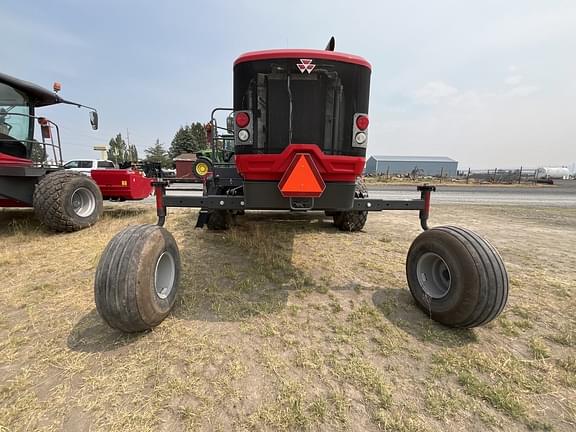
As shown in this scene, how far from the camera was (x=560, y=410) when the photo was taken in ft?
5.31

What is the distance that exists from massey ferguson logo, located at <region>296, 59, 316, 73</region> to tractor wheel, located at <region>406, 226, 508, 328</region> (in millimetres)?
1789

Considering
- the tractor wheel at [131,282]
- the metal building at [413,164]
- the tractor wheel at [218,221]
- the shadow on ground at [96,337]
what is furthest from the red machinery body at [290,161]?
the metal building at [413,164]

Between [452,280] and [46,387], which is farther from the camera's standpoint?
[452,280]

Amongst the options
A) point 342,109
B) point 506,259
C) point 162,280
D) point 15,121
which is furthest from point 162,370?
point 15,121

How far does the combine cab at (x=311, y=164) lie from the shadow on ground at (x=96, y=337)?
278 millimetres

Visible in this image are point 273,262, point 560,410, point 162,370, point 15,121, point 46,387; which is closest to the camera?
point 560,410

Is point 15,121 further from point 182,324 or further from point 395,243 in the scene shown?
point 395,243

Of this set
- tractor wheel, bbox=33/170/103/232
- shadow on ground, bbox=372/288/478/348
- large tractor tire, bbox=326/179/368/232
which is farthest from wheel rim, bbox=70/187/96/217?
shadow on ground, bbox=372/288/478/348

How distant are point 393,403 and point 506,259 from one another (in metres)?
3.61

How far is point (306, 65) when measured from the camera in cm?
238

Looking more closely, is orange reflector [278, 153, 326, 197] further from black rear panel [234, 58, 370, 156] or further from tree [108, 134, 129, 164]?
tree [108, 134, 129, 164]

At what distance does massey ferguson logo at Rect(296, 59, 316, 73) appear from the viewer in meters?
2.38

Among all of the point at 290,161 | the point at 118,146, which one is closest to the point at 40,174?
the point at 290,161

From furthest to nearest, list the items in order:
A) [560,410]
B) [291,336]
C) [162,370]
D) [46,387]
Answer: [291,336] → [162,370] → [46,387] → [560,410]
